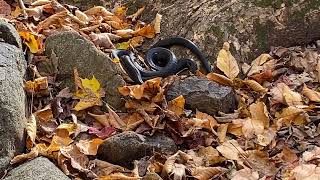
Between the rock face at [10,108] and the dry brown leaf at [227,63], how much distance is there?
1475 millimetres

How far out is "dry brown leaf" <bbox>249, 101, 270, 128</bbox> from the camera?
387 cm

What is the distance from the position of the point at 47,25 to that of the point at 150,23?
91 cm

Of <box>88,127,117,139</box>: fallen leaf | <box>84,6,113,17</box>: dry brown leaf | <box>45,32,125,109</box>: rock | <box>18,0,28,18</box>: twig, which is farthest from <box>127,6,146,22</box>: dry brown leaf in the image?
<box>88,127,117,139</box>: fallen leaf

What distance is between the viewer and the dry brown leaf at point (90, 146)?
3.58 metres

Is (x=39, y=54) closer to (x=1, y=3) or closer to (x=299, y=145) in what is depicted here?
(x=1, y=3)

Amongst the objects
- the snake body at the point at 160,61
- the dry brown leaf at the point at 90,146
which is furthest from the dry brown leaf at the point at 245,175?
the snake body at the point at 160,61

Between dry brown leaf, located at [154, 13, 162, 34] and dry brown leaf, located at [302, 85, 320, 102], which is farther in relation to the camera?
dry brown leaf, located at [154, 13, 162, 34]

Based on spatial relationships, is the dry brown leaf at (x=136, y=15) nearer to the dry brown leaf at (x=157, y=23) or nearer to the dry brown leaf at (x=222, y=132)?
the dry brown leaf at (x=157, y=23)

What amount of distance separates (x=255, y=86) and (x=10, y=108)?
5.72ft

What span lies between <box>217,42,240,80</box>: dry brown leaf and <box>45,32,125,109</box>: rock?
0.79 m

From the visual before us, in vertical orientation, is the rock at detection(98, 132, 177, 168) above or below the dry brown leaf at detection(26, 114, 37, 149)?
below

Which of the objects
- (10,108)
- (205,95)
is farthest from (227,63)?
(10,108)

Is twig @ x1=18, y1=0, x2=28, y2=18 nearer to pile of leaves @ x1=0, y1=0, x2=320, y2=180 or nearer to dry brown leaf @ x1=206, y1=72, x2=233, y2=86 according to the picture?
pile of leaves @ x1=0, y1=0, x2=320, y2=180

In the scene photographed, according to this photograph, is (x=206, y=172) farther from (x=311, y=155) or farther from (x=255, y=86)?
(x=255, y=86)
